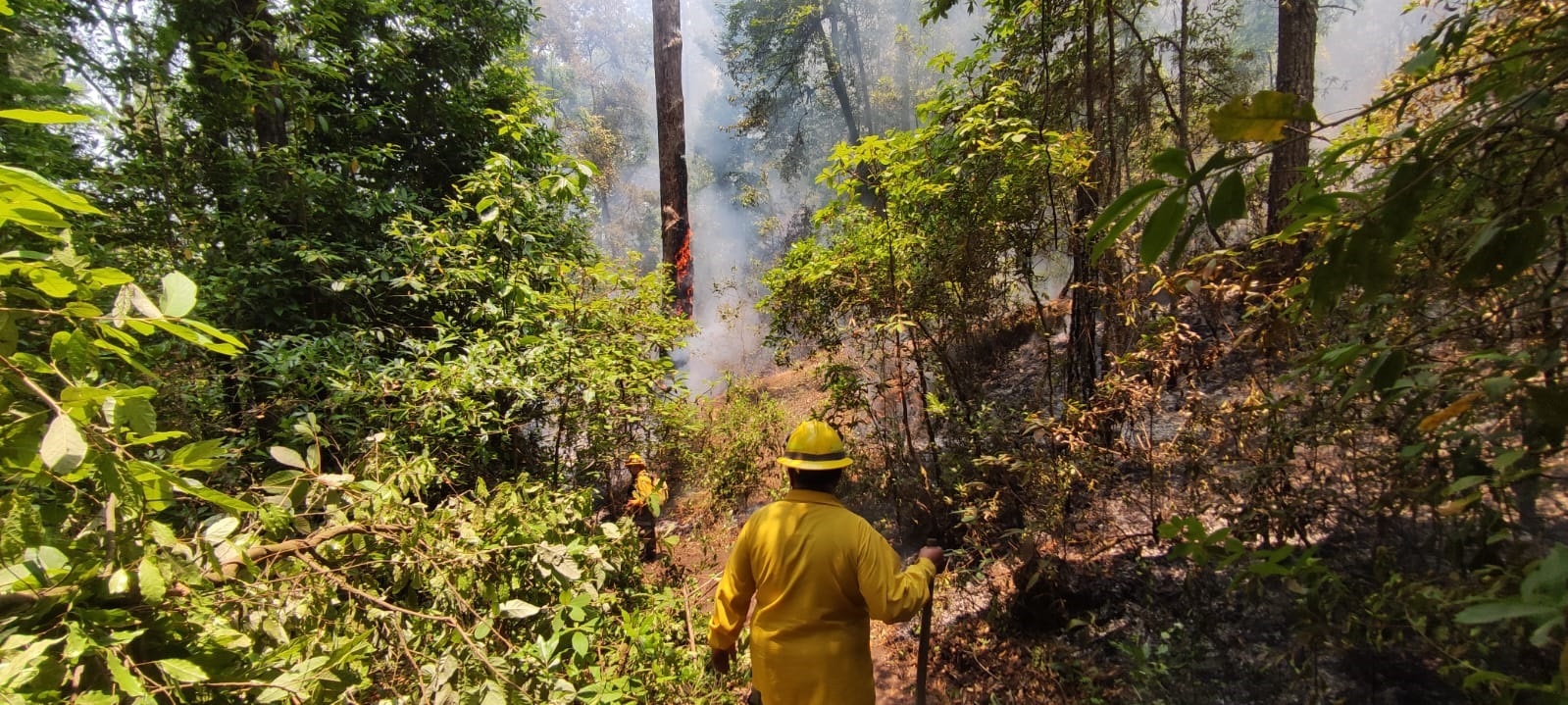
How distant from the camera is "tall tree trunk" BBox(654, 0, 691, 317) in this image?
23.8ft

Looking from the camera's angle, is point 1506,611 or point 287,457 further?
point 287,457

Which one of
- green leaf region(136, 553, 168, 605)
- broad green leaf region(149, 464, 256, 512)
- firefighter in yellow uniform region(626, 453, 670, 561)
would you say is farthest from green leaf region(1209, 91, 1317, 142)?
firefighter in yellow uniform region(626, 453, 670, 561)

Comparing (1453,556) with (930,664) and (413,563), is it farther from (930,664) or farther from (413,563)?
(413,563)

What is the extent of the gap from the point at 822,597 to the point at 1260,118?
175cm

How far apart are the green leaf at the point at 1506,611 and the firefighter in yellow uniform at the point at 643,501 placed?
11.5 feet

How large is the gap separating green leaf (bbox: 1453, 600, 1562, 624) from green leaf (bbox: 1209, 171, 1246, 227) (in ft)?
1.62

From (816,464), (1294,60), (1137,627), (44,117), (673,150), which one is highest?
(673,150)

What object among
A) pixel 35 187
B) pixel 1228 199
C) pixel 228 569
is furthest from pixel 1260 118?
pixel 228 569

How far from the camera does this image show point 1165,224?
727mm

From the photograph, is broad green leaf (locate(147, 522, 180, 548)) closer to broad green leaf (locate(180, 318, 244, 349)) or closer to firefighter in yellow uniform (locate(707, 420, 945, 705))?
broad green leaf (locate(180, 318, 244, 349))

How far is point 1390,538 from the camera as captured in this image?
2.54 m

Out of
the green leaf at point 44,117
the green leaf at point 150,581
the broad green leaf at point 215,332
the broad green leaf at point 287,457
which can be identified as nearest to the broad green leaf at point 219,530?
the broad green leaf at point 287,457

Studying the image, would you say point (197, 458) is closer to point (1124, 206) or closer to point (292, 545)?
point (292, 545)

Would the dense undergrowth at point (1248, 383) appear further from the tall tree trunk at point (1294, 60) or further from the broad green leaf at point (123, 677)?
the broad green leaf at point (123, 677)
